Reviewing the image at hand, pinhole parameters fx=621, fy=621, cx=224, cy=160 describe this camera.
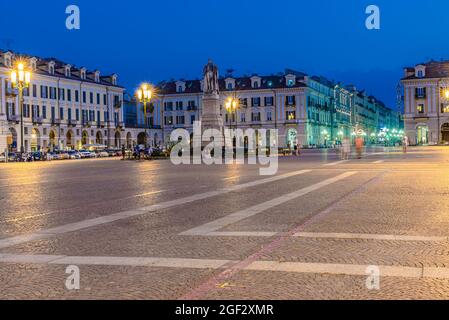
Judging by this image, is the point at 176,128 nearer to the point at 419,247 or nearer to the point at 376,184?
the point at 376,184

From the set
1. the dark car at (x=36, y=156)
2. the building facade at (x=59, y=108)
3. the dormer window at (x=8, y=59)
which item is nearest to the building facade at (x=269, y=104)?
the building facade at (x=59, y=108)

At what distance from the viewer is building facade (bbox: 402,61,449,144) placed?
108875 mm

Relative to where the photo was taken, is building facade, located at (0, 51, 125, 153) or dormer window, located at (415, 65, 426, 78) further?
dormer window, located at (415, 65, 426, 78)

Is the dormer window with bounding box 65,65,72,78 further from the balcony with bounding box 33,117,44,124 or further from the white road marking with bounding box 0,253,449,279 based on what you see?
the white road marking with bounding box 0,253,449,279

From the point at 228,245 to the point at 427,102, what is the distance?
353ft

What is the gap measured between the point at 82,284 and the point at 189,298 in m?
1.34

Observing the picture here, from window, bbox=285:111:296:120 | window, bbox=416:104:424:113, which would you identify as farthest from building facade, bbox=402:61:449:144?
window, bbox=285:111:296:120

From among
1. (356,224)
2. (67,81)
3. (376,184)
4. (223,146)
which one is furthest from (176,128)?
(356,224)

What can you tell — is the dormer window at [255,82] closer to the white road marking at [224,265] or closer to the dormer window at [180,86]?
the dormer window at [180,86]

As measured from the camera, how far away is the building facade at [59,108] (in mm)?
81688

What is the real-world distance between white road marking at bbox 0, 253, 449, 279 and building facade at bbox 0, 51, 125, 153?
73.4 metres

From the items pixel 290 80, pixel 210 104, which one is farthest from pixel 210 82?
pixel 290 80
